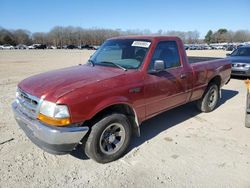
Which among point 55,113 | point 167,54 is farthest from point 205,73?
point 55,113

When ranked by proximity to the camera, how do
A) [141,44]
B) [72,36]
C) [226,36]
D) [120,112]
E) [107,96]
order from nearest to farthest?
[107,96] → [120,112] → [141,44] → [72,36] → [226,36]

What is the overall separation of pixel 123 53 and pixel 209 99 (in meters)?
2.93

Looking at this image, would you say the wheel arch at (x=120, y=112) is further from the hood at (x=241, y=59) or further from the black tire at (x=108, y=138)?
the hood at (x=241, y=59)

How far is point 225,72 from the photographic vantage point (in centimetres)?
655

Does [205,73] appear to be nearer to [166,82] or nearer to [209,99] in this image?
[209,99]

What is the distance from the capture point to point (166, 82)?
172 inches

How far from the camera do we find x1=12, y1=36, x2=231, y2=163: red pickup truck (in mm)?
3131

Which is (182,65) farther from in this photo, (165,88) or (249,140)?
(249,140)

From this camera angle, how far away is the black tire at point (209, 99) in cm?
598

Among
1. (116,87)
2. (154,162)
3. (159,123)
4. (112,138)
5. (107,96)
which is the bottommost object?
(154,162)

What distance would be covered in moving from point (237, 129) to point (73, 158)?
3.48 metres

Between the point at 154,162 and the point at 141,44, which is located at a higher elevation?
the point at 141,44

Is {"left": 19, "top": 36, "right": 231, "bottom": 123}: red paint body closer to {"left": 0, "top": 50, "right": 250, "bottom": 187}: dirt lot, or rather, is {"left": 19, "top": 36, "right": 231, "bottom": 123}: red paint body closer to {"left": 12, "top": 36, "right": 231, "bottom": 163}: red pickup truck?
{"left": 12, "top": 36, "right": 231, "bottom": 163}: red pickup truck

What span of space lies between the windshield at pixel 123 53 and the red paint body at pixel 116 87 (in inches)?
5.5
